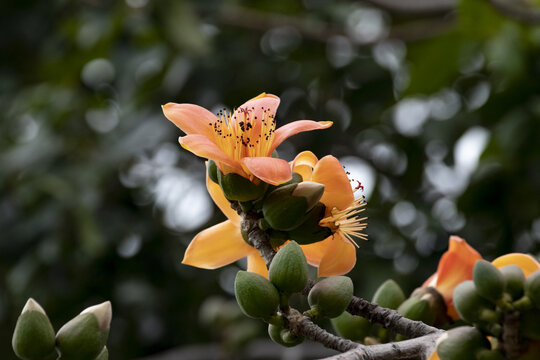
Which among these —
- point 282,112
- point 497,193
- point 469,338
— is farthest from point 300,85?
point 469,338

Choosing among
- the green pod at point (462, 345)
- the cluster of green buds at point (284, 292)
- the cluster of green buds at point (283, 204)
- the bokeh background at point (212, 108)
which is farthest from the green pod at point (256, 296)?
the bokeh background at point (212, 108)

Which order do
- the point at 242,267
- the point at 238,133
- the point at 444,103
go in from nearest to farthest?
the point at 238,133 → the point at 242,267 → the point at 444,103

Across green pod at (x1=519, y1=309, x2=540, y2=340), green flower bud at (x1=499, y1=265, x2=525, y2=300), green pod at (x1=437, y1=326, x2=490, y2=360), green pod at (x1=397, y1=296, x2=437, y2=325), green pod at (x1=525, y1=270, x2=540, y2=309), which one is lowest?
green pod at (x1=397, y1=296, x2=437, y2=325)

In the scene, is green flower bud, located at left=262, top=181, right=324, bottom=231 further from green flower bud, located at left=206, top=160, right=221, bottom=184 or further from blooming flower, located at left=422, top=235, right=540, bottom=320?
blooming flower, located at left=422, top=235, right=540, bottom=320

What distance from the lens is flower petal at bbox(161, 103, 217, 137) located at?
36.7 inches

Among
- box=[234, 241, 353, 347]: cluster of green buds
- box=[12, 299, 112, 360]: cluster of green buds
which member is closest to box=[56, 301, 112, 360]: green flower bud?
box=[12, 299, 112, 360]: cluster of green buds

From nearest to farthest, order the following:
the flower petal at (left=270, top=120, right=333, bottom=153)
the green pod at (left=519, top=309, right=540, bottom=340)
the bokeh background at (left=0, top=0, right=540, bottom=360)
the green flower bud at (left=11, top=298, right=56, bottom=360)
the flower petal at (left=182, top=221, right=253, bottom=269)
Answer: the green pod at (left=519, top=309, right=540, bottom=340) < the green flower bud at (left=11, top=298, right=56, bottom=360) < the flower petal at (left=270, top=120, right=333, bottom=153) < the flower petal at (left=182, top=221, right=253, bottom=269) < the bokeh background at (left=0, top=0, right=540, bottom=360)

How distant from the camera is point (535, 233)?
2543 millimetres

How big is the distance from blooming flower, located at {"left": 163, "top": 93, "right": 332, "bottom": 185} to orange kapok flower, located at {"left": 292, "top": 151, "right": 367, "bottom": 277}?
→ 0.18 feet

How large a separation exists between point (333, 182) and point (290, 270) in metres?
0.17

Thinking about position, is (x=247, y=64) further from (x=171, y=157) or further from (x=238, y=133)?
(x=238, y=133)

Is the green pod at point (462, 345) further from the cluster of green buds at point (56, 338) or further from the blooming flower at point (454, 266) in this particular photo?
the cluster of green buds at point (56, 338)

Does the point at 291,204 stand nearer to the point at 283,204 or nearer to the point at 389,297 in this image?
the point at 283,204

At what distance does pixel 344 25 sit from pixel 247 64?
498 mm
